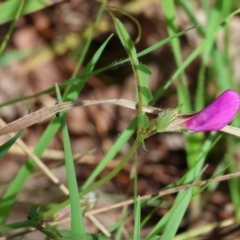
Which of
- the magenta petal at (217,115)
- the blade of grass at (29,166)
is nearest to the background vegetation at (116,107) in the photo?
the blade of grass at (29,166)

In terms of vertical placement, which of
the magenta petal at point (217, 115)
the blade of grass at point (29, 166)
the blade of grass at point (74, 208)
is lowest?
the blade of grass at point (74, 208)

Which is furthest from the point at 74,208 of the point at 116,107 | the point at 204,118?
the point at 116,107

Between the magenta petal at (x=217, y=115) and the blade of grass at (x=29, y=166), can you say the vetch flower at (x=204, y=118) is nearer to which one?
the magenta petal at (x=217, y=115)

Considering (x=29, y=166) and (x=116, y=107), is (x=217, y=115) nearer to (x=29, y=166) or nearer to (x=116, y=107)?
(x=29, y=166)

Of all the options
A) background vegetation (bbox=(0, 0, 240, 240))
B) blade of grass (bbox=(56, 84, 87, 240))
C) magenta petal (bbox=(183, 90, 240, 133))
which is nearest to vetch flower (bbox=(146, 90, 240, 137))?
magenta petal (bbox=(183, 90, 240, 133))

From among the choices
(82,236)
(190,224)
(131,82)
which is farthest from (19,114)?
(82,236)

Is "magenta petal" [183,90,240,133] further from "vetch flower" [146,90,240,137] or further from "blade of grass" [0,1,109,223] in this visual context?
"blade of grass" [0,1,109,223]

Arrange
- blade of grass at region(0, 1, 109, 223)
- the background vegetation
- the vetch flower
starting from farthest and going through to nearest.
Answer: the background vegetation
blade of grass at region(0, 1, 109, 223)
the vetch flower
